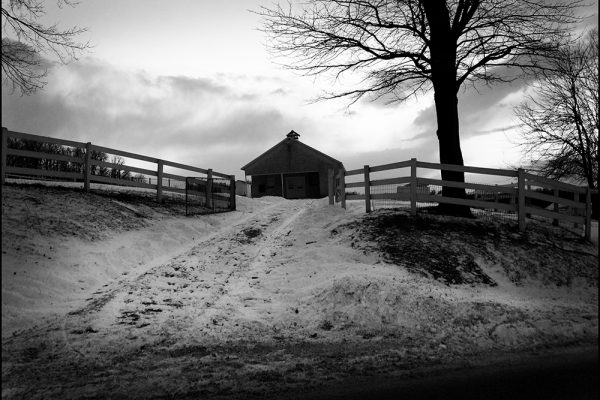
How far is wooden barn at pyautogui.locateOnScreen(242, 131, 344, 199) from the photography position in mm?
35531

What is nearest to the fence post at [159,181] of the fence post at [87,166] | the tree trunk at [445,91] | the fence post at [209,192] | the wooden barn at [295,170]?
the fence post at [209,192]

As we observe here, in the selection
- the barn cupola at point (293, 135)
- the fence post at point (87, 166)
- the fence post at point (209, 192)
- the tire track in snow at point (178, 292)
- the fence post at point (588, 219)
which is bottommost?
the tire track in snow at point (178, 292)

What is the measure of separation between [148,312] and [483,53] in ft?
41.0

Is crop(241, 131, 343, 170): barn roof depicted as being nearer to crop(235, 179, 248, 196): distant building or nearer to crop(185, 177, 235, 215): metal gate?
crop(235, 179, 248, 196): distant building

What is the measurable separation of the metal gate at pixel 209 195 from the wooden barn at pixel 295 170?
17.7 metres

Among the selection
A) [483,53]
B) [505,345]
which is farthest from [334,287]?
[483,53]

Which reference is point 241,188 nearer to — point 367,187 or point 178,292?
point 367,187

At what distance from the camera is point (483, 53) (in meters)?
12.7

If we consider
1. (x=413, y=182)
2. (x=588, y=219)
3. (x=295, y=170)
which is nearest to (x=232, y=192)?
(x=413, y=182)

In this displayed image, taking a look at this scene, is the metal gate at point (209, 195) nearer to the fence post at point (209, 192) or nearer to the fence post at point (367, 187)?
the fence post at point (209, 192)

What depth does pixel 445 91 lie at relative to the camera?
38.8 ft

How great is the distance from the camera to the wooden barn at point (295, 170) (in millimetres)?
35531

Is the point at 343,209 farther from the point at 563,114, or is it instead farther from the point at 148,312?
the point at 563,114

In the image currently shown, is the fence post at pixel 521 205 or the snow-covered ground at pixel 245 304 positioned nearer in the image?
the snow-covered ground at pixel 245 304
